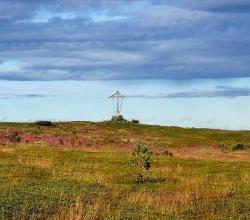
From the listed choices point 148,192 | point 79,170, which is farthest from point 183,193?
point 79,170

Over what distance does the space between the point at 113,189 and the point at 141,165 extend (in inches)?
336

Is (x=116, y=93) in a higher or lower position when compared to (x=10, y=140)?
higher

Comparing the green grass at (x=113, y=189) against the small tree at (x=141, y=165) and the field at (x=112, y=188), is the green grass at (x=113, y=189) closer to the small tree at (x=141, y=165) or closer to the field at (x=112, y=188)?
the field at (x=112, y=188)

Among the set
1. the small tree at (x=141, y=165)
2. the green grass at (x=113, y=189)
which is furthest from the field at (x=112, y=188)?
the small tree at (x=141, y=165)

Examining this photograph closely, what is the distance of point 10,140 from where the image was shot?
7512 cm

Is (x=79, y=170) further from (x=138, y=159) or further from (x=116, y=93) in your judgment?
(x=116, y=93)

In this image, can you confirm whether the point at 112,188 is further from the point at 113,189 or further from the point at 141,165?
the point at 141,165

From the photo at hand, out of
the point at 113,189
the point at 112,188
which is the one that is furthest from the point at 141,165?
the point at 113,189

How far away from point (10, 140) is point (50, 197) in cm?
4990

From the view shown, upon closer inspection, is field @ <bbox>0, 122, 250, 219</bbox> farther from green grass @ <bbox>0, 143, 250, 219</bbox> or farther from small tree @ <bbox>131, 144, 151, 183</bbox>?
small tree @ <bbox>131, 144, 151, 183</bbox>

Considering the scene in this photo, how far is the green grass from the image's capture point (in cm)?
2322

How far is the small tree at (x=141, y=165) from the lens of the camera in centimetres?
3753

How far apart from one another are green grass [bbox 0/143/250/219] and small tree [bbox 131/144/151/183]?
0.74 meters

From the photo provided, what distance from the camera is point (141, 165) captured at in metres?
40.0
